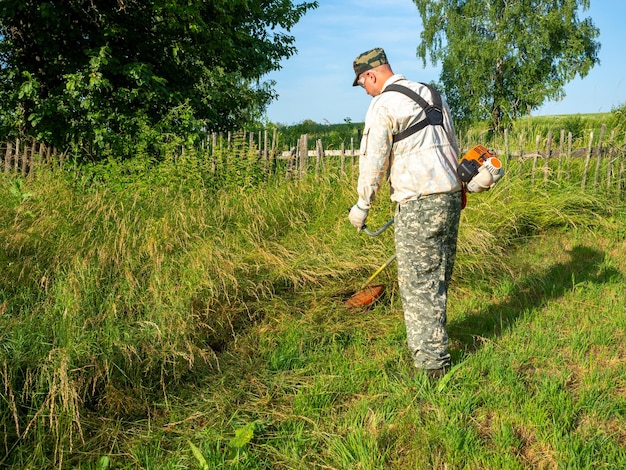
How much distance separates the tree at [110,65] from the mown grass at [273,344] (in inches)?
151

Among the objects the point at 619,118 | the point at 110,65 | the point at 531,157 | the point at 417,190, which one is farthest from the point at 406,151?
the point at 619,118

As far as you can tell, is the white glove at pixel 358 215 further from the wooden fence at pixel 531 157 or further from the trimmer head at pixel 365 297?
the wooden fence at pixel 531 157

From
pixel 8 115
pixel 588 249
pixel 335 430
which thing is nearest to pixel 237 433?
pixel 335 430

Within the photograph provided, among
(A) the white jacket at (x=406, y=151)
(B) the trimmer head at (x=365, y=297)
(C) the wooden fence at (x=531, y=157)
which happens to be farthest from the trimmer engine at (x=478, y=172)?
(C) the wooden fence at (x=531, y=157)

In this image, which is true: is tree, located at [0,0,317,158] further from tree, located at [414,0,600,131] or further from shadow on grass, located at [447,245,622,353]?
tree, located at [414,0,600,131]

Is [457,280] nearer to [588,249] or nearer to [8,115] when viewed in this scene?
[588,249]

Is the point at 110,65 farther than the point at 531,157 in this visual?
Yes

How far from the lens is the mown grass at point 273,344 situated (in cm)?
292

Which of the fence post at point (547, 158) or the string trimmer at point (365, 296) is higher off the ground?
the fence post at point (547, 158)

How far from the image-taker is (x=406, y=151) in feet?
11.6

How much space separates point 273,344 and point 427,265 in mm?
1322

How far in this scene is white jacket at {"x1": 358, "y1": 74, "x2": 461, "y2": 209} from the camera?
3.50 metres

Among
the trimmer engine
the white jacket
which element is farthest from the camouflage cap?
the trimmer engine

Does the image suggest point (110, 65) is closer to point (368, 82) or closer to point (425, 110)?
point (368, 82)
